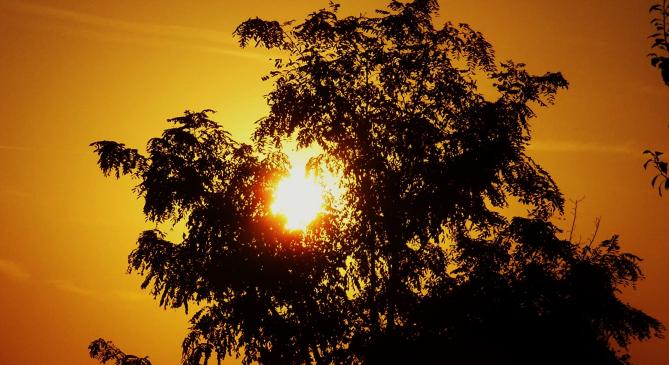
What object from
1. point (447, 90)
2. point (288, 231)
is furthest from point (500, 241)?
point (288, 231)

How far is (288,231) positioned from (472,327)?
6.50 metres

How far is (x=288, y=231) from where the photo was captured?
21.0m

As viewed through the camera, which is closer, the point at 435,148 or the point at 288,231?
the point at 288,231

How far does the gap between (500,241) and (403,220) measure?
347cm

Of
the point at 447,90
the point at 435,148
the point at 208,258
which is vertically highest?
the point at 447,90

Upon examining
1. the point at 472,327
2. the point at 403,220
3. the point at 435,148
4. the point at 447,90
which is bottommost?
the point at 472,327

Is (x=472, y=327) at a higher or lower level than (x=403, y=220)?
lower

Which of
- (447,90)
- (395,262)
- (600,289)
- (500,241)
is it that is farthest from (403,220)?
(600,289)

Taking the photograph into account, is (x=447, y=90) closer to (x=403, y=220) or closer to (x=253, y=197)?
(x=403, y=220)

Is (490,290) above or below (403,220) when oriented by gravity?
below

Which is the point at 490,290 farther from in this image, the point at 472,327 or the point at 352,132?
Answer: the point at 352,132

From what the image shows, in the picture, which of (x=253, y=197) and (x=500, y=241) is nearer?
(x=253, y=197)

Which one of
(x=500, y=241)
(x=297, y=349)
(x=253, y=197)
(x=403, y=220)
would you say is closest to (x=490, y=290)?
(x=500, y=241)

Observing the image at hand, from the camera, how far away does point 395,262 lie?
23391 mm
